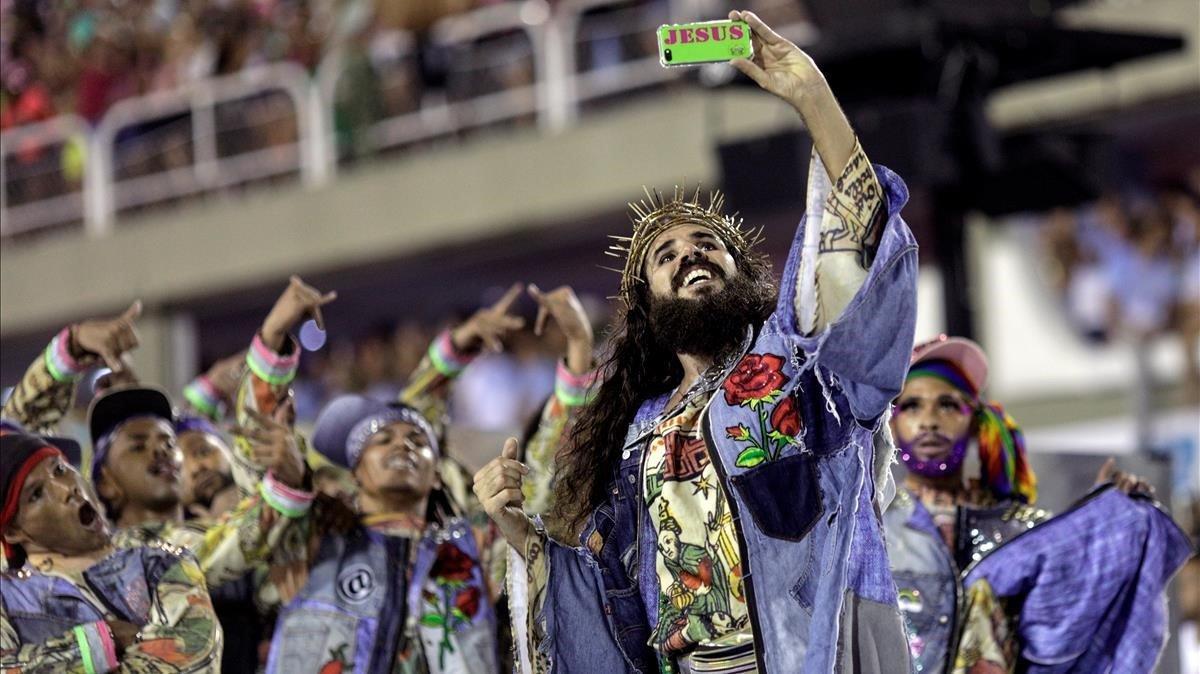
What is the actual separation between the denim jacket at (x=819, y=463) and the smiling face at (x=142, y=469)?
2.07 metres

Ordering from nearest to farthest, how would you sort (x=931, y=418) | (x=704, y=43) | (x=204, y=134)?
(x=704, y=43) < (x=931, y=418) < (x=204, y=134)

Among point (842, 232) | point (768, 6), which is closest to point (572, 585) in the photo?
point (842, 232)

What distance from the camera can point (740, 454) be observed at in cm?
371

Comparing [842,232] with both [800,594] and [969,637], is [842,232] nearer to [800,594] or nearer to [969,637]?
[800,594]

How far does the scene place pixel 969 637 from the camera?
517cm

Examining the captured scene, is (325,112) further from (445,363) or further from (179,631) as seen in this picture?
(179,631)

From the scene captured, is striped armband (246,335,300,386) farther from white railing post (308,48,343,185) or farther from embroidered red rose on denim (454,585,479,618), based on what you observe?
white railing post (308,48,343,185)

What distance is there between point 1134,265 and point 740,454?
22.4 ft

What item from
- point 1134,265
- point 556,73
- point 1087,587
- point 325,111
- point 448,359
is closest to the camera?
point 1087,587

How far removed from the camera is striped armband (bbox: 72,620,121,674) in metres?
4.49

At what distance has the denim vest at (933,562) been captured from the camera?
5129 mm

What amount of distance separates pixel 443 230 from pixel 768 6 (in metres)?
2.63

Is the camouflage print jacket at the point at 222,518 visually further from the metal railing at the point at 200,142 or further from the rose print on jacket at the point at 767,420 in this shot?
the metal railing at the point at 200,142

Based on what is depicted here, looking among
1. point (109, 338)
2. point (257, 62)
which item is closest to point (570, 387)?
point (109, 338)
